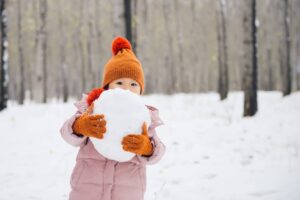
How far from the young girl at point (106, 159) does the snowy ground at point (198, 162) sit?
1587mm

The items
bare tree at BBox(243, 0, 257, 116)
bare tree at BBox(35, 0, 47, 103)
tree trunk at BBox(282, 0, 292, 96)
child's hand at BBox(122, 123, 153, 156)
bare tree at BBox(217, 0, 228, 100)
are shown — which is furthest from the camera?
bare tree at BBox(217, 0, 228, 100)

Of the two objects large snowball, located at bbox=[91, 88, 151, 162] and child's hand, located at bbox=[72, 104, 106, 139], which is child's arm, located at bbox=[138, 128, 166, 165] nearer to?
large snowball, located at bbox=[91, 88, 151, 162]

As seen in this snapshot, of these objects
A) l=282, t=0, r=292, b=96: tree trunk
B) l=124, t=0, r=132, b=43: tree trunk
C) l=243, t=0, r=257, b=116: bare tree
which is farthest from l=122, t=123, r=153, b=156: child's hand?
l=282, t=0, r=292, b=96: tree trunk

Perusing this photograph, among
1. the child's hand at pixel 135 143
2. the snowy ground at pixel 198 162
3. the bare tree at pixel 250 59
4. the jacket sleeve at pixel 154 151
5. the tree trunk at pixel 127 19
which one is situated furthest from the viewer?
the bare tree at pixel 250 59

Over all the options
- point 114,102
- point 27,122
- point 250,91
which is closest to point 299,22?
point 250,91

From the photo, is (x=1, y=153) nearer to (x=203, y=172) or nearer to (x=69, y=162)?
(x=69, y=162)

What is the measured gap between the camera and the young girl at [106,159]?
76.0 inches

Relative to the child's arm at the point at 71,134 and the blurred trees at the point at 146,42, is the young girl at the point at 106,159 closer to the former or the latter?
the child's arm at the point at 71,134

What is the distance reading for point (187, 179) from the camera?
425 centimetres

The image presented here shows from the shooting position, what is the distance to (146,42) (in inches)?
964

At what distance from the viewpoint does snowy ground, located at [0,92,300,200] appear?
3.72 meters

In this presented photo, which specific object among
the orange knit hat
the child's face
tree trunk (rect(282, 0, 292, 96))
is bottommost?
tree trunk (rect(282, 0, 292, 96))

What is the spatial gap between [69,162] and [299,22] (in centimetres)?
2916

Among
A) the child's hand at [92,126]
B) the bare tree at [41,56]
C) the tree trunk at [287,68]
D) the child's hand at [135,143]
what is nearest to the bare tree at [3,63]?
the bare tree at [41,56]
